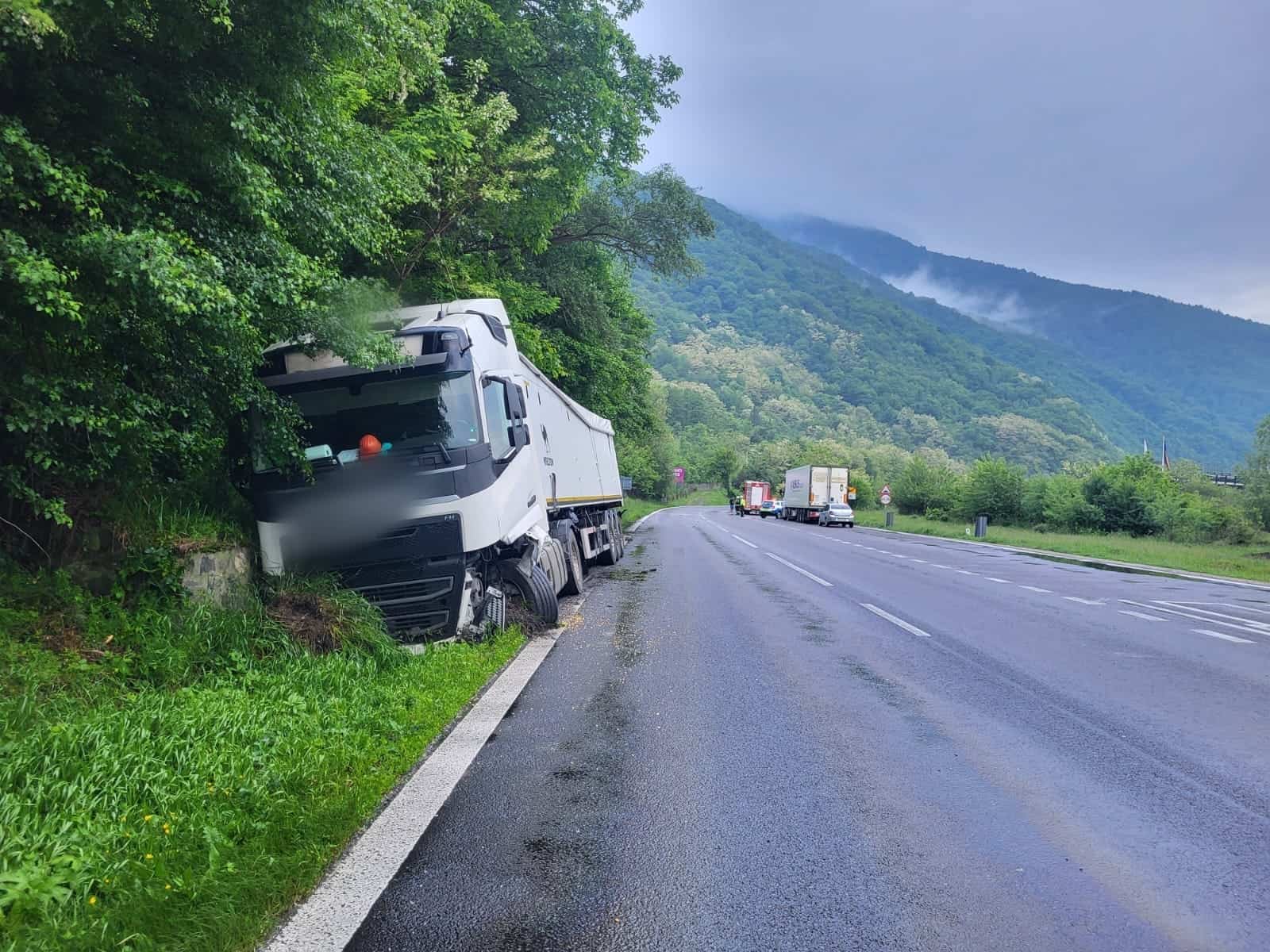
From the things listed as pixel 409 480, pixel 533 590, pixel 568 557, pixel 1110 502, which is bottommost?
pixel 1110 502

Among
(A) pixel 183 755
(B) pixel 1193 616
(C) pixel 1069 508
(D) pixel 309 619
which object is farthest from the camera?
(C) pixel 1069 508

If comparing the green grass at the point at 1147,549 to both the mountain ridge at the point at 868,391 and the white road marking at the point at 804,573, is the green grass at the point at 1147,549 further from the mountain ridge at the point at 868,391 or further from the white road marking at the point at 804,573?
the mountain ridge at the point at 868,391

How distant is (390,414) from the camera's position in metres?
8.47

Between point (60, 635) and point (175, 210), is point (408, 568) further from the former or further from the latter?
point (175, 210)

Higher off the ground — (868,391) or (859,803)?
(868,391)

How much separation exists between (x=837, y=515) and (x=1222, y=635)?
41563 mm

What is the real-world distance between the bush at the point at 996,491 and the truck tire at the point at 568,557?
4268 cm

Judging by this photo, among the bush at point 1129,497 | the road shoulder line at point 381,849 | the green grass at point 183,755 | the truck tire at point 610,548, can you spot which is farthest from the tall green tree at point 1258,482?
the road shoulder line at point 381,849

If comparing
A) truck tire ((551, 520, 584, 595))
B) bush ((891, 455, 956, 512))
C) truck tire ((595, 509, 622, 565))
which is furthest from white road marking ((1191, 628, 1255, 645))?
bush ((891, 455, 956, 512))

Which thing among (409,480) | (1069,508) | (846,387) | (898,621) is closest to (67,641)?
(409,480)

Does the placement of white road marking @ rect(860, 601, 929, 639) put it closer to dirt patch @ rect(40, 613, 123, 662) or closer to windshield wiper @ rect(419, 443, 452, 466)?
windshield wiper @ rect(419, 443, 452, 466)

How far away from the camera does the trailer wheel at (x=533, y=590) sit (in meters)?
9.71

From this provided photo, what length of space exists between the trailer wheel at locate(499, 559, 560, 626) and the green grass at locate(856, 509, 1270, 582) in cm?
2007

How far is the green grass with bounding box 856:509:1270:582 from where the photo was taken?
2472cm
